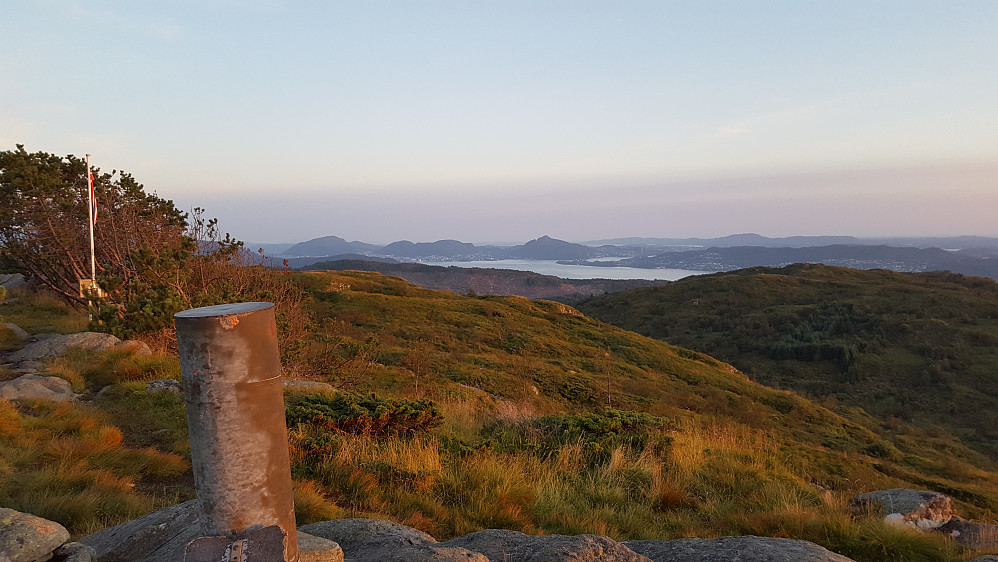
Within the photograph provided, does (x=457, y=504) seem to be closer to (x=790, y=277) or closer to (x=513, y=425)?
(x=513, y=425)

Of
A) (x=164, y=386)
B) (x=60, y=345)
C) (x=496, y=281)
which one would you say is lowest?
(x=496, y=281)

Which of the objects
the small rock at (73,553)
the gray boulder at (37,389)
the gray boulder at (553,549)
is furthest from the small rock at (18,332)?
the gray boulder at (553,549)

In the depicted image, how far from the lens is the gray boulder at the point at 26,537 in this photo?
3.02 meters

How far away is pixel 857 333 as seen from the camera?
144ft

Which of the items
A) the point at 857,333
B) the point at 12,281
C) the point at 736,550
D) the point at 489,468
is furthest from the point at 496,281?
the point at 736,550

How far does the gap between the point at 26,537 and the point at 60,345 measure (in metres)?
11.2

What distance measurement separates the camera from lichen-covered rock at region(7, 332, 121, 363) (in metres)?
11.0

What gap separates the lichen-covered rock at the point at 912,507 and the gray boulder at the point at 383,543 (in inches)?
240

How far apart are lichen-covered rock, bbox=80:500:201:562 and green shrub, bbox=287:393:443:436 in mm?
3082

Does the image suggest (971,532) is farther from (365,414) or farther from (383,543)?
(365,414)

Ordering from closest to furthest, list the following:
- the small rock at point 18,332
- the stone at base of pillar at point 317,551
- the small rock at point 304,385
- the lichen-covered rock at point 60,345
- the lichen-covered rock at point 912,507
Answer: the stone at base of pillar at point 317,551
the lichen-covered rock at point 912,507
the small rock at point 304,385
the lichen-covered rock at point 60,345
the small rock at point 18,332

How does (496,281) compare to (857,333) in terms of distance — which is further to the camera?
(496,281)

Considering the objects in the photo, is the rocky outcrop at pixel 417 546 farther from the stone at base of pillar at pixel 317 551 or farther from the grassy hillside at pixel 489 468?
the grassy hillside at pixel 489 468

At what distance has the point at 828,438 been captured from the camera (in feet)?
61.3
